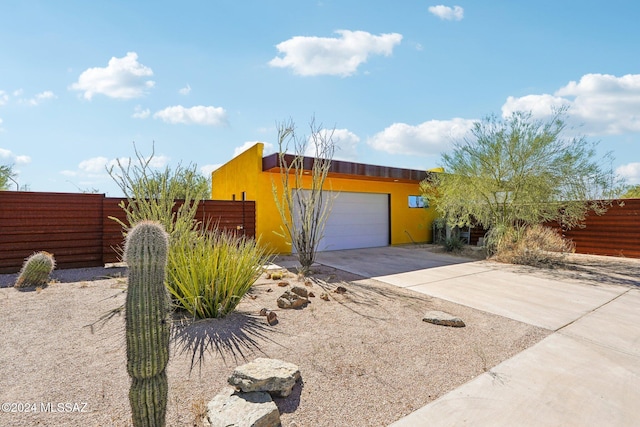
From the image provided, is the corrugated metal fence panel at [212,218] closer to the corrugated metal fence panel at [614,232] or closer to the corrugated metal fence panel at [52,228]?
the corrugated metal fence panel at [52,228]

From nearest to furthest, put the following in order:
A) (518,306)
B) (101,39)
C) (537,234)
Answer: (518,306) < (101,39) < (537,234)

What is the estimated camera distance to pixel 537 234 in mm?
10391

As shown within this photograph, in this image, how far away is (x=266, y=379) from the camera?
8.63ft

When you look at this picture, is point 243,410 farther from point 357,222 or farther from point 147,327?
point 357,222

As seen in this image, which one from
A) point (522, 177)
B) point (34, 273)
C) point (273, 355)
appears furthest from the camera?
point (522, 177)

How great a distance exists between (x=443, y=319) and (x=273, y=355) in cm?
242

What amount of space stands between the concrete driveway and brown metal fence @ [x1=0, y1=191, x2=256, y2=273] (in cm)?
570

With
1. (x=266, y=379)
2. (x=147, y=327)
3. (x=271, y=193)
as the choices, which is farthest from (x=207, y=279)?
(x=271, y=193)

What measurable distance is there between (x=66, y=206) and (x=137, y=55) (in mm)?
4261

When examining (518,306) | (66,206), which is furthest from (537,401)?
(66,206)

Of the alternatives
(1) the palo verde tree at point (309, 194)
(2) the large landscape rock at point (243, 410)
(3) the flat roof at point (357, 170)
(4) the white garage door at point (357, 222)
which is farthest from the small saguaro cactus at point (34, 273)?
(4) the white garage door at point (357, 222)

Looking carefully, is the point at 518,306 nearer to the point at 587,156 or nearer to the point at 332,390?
the point at 332,390

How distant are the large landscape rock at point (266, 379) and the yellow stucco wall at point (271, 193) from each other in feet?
22.8

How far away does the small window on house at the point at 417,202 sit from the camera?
15.6m
